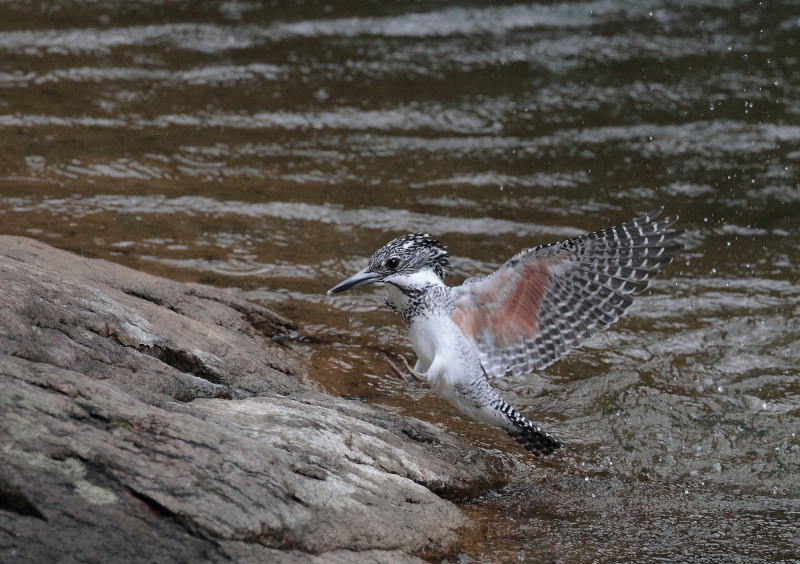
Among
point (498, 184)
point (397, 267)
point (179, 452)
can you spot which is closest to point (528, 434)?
point (397, 267)

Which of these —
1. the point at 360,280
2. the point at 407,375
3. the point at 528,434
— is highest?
the point at 360,280

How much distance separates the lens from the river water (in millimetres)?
4574

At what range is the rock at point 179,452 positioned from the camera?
261cm

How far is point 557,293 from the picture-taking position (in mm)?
4598

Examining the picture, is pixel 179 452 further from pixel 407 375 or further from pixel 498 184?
pixel 498 184

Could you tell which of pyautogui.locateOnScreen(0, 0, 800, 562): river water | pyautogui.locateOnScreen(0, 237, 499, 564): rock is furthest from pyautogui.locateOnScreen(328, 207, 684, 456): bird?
pyautogui.locateOnScreen(0, 0, 800, 562): river water

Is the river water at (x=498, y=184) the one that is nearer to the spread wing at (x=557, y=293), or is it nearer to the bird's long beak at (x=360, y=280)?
the spread wing at (x=557, y=293)

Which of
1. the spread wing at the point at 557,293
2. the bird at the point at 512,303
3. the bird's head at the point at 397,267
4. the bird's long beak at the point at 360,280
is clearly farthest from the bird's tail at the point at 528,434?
the bird's long beak at the point at 360,280

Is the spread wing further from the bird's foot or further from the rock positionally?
the rock

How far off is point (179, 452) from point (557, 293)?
2.36 meters

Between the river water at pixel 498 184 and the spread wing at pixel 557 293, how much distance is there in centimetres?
53

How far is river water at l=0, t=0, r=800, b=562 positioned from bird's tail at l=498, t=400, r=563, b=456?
0.36ft

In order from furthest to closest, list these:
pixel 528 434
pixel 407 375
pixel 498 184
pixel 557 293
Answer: pixel 498 184, pixel 407 375, pixel 557 293, pixel 528 434

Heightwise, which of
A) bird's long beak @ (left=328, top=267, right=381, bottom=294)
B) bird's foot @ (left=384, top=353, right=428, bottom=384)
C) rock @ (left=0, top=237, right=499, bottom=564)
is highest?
bird's long beak @ (left=328, top=267, right=381, bottom=294)
